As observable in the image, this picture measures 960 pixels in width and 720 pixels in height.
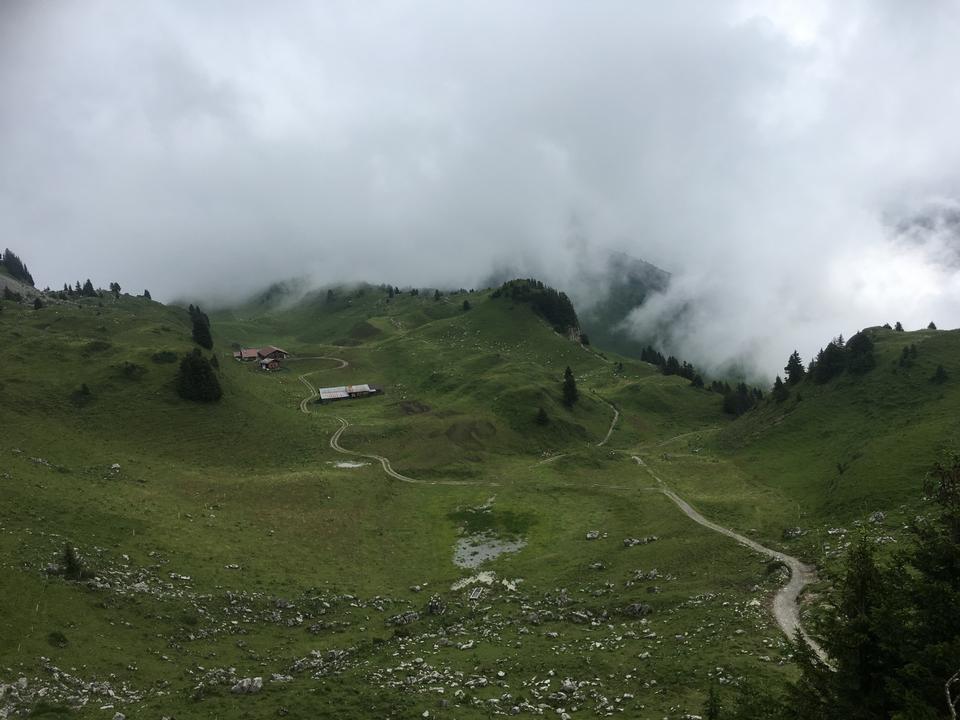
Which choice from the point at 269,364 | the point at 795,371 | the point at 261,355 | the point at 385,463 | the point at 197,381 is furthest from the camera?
the point at 261,355

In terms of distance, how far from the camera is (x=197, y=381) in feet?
352

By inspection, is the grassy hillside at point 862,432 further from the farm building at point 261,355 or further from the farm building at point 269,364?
the farm building at point 261,355

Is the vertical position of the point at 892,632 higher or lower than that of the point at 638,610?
higher

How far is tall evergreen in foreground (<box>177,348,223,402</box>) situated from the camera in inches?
4208

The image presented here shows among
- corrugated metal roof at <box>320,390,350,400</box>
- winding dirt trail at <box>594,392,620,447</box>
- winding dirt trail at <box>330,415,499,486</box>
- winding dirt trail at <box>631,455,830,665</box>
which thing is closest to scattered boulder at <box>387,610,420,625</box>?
winding dirt trail at <box>631,455,830,665</box>

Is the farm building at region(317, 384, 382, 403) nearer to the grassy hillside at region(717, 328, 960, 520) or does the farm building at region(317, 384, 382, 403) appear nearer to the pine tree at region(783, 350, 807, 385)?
the grassy hillside at region(717, 328, 960, 520)

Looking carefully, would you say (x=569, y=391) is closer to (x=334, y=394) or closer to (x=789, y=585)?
(x=334, y=394)

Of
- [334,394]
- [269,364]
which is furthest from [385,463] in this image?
[269,364]

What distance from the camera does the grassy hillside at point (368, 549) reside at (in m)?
34.3

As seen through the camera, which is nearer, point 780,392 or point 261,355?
point 780,392

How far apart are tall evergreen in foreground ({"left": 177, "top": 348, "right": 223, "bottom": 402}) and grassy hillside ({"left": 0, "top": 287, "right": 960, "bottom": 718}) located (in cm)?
260

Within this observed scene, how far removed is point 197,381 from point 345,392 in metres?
43.4

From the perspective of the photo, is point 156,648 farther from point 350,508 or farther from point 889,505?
point 889,505

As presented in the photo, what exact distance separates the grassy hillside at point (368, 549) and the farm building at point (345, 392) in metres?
14.7
